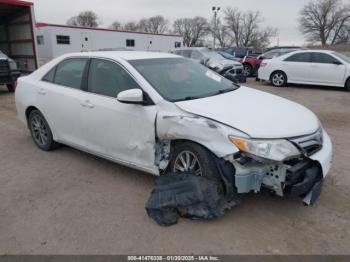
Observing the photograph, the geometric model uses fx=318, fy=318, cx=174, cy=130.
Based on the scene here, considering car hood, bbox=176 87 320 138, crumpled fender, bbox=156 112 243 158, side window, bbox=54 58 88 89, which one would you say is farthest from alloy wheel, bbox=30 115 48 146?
car hood, bbox=176 87 320 138

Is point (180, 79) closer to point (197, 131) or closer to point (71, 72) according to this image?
point (197, 131)

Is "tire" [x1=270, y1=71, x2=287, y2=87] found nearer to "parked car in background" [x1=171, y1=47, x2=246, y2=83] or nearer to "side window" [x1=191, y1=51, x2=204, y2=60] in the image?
"parked car in background" [x1=171, y1=47, x2=246, y2=83]

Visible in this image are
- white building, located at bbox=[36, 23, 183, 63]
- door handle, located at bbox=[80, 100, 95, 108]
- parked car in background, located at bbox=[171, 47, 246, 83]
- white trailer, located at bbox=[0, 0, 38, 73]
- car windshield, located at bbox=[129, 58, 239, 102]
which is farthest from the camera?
white building, located at bbox=[36, 23, 183, 63]

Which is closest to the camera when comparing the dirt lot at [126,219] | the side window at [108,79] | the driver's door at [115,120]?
the dirt lot at [126,219]

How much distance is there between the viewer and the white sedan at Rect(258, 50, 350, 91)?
1141cm

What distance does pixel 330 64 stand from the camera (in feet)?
37.7

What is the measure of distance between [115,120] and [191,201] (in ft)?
4.48

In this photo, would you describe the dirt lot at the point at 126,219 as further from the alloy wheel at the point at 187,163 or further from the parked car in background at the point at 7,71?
the parked car in background at the point at 7,71

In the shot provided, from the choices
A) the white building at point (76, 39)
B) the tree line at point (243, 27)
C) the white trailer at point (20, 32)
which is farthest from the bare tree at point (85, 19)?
the white trailer at point (20, 32)

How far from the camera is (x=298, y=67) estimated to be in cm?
1230

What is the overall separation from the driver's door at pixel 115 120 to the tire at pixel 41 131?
3.56 feet

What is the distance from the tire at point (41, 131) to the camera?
4988mm

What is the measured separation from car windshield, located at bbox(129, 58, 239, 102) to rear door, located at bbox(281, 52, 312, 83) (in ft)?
29.2

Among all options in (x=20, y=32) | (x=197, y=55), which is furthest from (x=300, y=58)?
(x=20, y=32)
